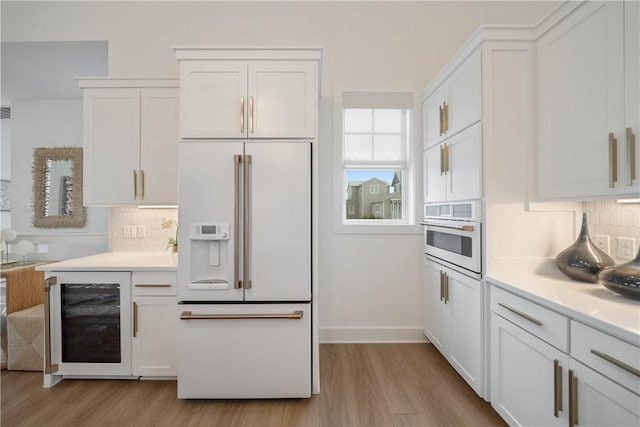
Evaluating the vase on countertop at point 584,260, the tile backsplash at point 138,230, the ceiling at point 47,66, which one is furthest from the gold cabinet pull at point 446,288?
the ceiling at point 47,66

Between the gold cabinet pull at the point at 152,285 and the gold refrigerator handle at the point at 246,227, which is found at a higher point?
the gold refrigerator handle at the point at 246,227

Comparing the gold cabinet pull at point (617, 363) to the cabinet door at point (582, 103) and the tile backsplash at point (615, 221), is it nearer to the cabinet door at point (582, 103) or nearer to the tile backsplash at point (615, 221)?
the cabinet door at point (582, 103)

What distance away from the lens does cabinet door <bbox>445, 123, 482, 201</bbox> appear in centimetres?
212

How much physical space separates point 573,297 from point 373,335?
1.95 meters

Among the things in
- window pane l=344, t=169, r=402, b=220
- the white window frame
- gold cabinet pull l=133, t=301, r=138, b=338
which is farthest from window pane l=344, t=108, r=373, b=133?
gold cabinet pull l=133, t=301, r=138, b=338

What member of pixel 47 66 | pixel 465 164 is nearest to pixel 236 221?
pixel 465 164

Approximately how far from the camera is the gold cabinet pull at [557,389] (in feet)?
4.76

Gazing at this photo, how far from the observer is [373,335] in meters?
3.18

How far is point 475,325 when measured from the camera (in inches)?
84.7

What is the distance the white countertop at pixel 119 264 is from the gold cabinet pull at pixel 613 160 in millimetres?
2654

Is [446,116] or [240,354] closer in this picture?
[240,354]

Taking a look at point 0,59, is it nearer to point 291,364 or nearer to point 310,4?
point 310,4

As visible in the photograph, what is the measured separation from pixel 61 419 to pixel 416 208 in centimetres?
314

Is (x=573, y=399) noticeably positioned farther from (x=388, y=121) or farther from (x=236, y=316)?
(x=388, y=121)
